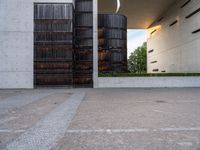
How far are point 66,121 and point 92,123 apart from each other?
34.5 inches

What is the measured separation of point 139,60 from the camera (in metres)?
74.1

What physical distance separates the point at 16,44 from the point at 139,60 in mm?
52730

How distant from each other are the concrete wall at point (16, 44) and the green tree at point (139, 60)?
50184 millimetres

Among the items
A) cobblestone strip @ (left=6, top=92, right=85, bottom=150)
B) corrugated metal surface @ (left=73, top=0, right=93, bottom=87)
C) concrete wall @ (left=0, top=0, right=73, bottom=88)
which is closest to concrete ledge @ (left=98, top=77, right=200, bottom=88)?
corrugated metal surface @ (left=73, top=0, right=93, bottom=87)

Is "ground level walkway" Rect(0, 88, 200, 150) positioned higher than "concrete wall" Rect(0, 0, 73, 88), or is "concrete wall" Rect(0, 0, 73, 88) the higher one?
A: "concrete wall" Rect(0, 0, 73, 88)

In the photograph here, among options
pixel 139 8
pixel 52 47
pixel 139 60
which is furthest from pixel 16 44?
pixel 139 60

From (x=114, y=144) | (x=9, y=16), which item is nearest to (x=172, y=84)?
(x=9, y=16)

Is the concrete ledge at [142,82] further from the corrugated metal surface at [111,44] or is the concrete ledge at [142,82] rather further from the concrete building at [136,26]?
the corrugated metal surface at [111,44]

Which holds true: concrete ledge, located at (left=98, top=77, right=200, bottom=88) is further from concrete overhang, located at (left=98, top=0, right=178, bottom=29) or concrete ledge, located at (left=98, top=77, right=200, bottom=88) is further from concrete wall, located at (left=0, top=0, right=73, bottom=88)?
concrete overhang, located at (left=98, top=0, right=178, bottom=29)

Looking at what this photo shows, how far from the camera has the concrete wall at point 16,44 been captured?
26078 mm

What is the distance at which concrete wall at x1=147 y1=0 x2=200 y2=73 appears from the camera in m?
31.6

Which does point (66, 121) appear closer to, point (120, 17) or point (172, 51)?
point (120, 17)

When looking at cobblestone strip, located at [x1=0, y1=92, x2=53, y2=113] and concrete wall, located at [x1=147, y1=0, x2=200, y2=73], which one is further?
concrete wall, located at [x1=147, y1=0, x2=200, y2=73]

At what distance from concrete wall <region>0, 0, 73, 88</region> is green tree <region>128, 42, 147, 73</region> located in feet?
165
